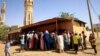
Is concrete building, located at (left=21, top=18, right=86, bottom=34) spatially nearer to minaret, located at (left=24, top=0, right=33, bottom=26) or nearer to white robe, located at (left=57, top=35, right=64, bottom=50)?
white robe, located at (left=57, top=35, right=64, bottom=50)

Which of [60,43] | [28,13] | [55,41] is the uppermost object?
[28,13]

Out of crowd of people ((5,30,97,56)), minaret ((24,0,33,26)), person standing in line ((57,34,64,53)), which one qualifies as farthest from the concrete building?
minaret ((24,0,33,26))

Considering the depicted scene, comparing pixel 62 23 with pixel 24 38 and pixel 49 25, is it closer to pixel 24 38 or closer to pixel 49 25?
pixel 49 25

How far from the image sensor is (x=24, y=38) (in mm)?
15539

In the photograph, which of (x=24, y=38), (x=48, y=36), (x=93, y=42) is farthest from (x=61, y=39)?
(x=24, y=38)

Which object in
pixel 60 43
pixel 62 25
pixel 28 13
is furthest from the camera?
pixel 28 13

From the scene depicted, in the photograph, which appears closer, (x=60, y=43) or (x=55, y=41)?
(x=60, y=43)

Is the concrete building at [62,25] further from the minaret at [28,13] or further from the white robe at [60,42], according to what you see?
the minaret at [28,13]

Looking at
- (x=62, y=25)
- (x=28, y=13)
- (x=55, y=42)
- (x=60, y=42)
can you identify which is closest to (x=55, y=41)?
(x=55, y=42)

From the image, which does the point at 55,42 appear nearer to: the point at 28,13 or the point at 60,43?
the point at 60,43

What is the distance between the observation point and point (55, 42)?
14.0m

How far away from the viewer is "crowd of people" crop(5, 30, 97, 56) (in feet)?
41.4

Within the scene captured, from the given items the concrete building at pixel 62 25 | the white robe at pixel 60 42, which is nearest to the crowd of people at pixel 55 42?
the white robe at pixel 60 42

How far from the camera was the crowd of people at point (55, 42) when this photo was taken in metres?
12.6
